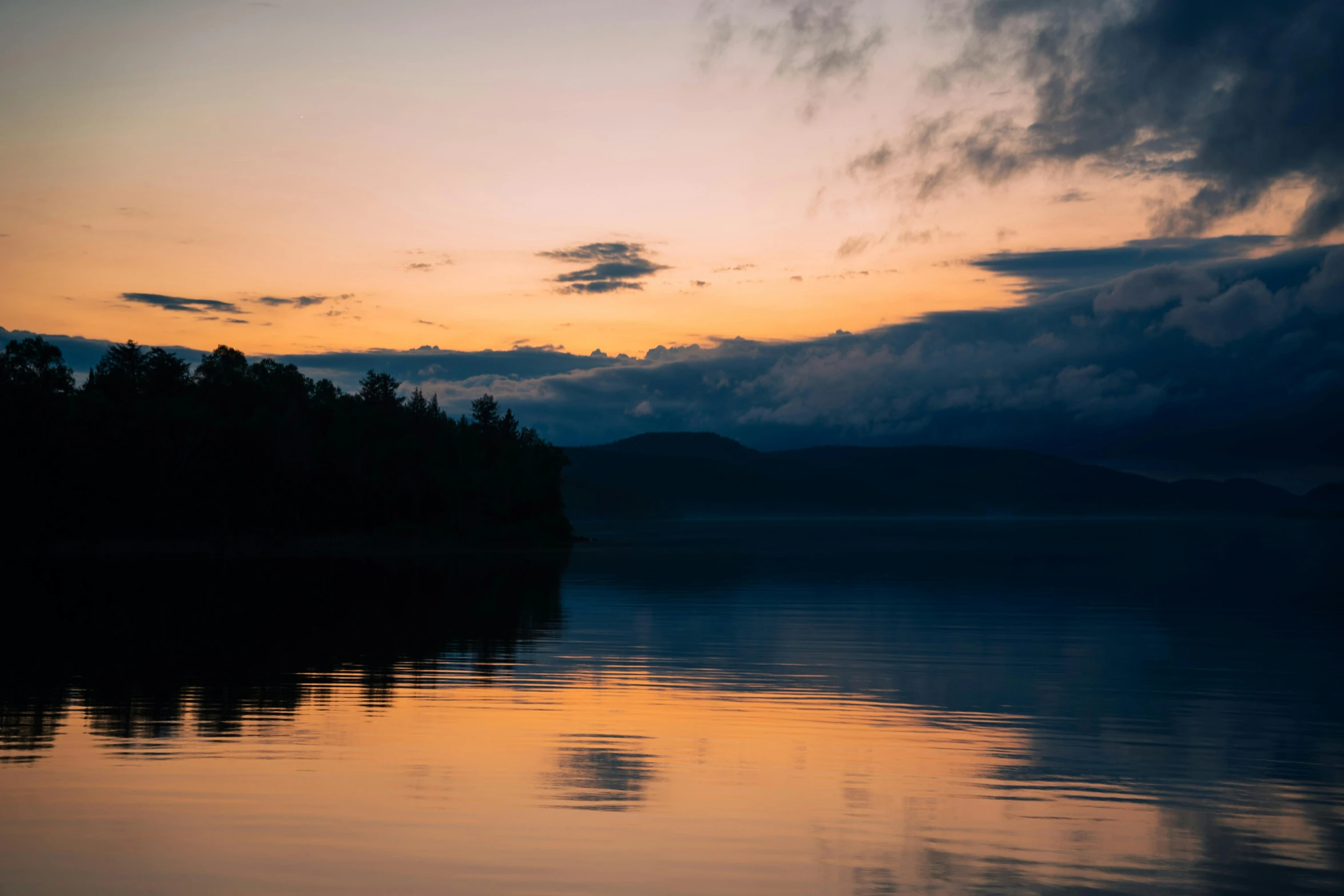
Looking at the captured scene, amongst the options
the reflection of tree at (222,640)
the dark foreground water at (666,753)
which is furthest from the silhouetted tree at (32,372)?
the dark foreground water at (666,753)

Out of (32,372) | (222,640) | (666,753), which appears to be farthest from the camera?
(32,372)

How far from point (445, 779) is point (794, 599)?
40.8 metres

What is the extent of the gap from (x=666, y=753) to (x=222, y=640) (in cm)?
2243

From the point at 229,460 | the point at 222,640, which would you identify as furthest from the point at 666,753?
the point at 229,460

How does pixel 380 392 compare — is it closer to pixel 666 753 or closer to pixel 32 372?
pixel 32 372

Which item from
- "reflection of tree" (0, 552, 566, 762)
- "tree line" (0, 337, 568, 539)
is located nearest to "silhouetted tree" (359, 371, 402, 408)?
"tree line" (0, 337, 568, 539)

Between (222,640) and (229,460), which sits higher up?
(229,460)

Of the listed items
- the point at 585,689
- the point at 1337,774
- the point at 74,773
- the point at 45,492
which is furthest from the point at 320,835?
the point at 45,492

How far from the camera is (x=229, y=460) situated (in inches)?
4609

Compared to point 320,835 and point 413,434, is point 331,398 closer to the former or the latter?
point 413,434

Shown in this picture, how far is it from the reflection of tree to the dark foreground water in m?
0.22

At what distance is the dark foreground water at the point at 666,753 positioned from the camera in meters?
13.7

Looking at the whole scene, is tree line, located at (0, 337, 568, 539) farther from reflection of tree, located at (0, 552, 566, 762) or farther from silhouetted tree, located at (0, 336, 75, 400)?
reflection of tree, located at (0, 552, 566, 762)

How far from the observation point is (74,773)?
18.0 metres
